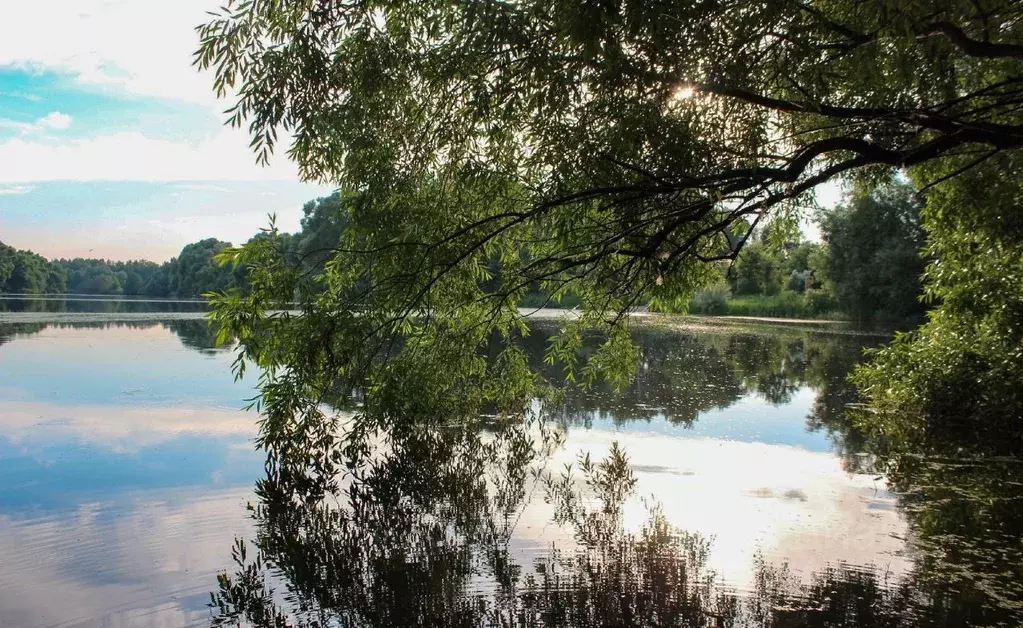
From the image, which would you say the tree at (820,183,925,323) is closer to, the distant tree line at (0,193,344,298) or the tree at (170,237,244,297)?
the distant tree line at (0,193,344,298)

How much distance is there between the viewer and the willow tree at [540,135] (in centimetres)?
486

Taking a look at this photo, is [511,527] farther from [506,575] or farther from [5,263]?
[5,263]

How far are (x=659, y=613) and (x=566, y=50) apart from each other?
12.5 ft


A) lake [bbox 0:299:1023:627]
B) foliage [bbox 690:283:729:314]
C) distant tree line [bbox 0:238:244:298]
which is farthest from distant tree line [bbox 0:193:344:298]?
lake [bbox 0:299:1023:627]

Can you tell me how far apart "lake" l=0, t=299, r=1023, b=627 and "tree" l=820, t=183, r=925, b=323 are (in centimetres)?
2799

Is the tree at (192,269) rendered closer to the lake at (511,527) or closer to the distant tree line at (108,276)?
the distant tree line at (108,276)

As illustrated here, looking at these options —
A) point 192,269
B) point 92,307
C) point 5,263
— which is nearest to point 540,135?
point 92,307

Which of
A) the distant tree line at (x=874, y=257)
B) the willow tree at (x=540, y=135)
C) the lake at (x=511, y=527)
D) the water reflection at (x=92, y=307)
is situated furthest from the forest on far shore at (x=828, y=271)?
the willow tree at (x=540, y=135)

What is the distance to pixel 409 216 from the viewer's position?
7121 mm

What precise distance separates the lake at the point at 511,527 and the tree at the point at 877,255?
91.8 ft

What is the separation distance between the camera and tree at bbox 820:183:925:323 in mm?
36906

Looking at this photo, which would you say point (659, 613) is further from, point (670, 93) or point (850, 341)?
point (850, 341)

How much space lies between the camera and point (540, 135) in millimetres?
5930

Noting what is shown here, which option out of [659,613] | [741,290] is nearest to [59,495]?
[659,613]
